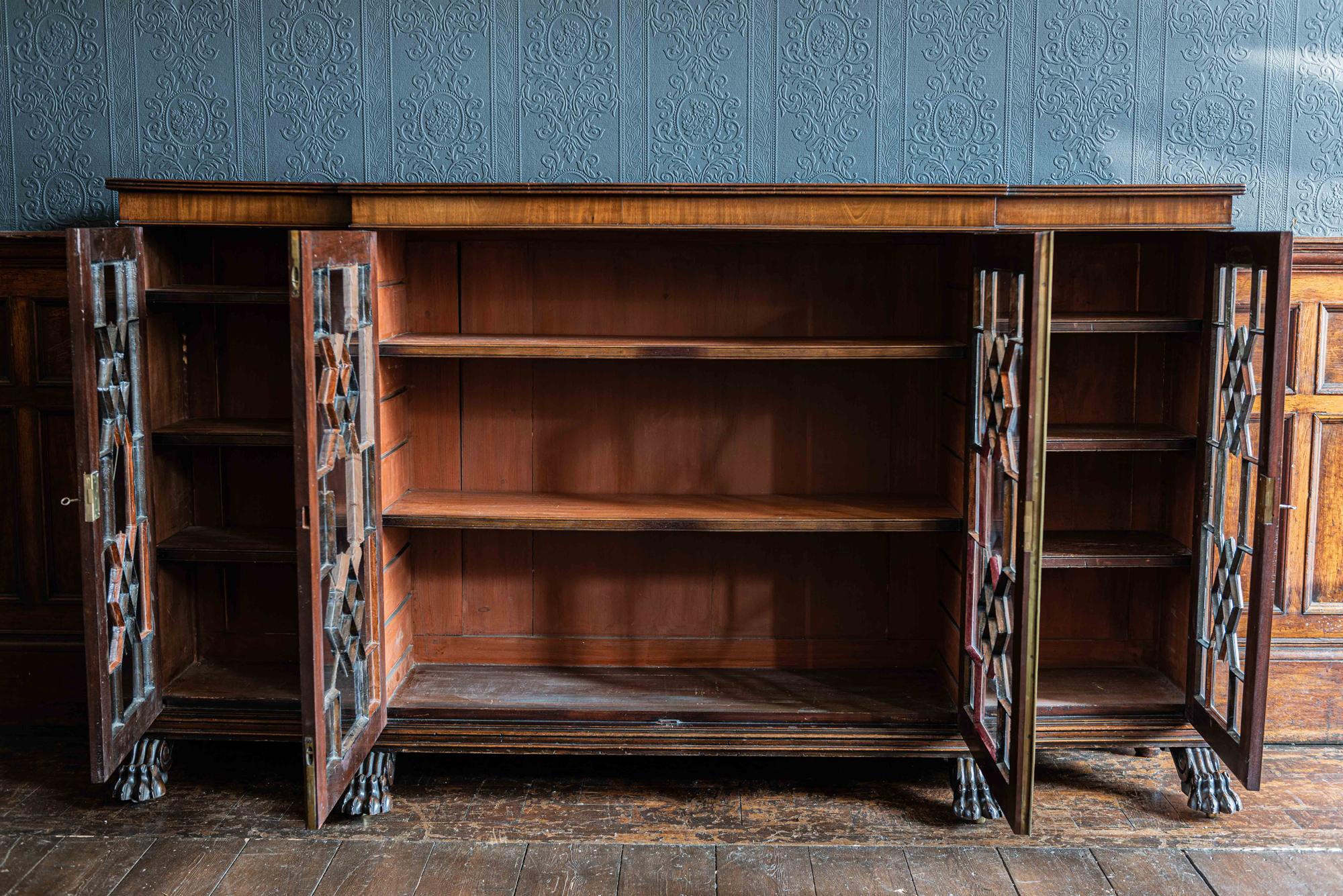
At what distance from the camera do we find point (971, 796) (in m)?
3.38

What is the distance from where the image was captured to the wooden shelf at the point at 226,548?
11.5 ft

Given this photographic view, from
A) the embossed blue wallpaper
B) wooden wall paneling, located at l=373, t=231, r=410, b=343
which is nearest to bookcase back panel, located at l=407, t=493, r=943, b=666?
wooden wall paneling, located at l=373, t=231, r=410, b=343

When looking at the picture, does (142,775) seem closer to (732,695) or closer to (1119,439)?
(732,695)

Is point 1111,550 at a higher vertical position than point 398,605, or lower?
higher

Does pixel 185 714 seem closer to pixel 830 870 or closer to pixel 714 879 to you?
pixel 714 879

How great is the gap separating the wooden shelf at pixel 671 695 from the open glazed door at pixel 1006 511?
0.27 meters

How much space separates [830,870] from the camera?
312 centimetres

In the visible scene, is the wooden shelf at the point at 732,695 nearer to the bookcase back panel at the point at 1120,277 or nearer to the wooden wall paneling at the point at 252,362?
the wooden wall paneling at the point at 252,362

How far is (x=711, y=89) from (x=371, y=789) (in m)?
2.24

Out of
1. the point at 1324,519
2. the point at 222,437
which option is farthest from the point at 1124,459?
the point at 222,437

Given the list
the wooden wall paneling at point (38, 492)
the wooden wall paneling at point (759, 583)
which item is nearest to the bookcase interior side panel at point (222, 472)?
the wooden wall paneling at point (38, 492)

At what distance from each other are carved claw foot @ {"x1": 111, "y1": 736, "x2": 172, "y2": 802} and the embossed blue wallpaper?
1.69 metres

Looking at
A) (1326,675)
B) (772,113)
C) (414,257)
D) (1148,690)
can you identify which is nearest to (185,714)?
(414,257)

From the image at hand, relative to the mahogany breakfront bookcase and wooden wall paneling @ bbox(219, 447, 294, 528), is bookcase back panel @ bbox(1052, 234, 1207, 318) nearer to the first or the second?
the mahogany breakfront bookcase
